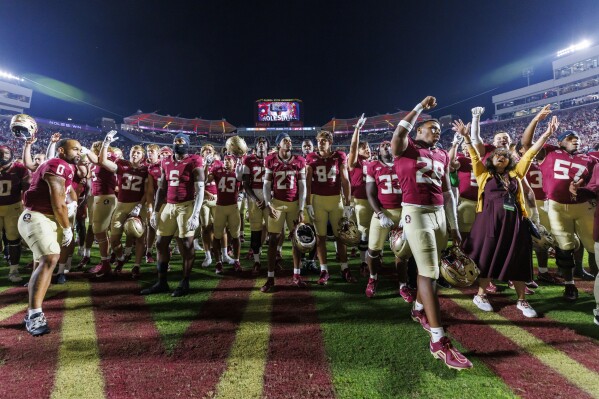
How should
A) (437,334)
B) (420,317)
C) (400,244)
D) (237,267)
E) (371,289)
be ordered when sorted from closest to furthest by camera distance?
(437,334) < (420,317) < (400,244) < (371,289) < (237,267)

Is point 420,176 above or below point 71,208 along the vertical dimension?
above

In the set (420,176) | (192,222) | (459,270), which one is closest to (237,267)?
(192,222)

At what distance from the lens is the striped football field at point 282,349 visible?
2459mm

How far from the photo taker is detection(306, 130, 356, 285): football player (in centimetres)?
535

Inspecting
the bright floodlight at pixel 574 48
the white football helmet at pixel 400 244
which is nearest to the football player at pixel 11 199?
the white football helmet at pixel 400 244

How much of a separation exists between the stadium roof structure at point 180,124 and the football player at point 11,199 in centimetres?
4243

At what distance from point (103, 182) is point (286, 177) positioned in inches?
142

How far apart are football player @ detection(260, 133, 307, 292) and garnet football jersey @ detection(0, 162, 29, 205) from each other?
4.64 meters

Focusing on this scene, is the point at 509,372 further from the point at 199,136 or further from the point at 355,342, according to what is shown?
the point at 199,136

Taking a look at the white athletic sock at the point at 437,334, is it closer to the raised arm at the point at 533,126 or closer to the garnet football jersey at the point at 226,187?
the raised arm at the point at 533,126

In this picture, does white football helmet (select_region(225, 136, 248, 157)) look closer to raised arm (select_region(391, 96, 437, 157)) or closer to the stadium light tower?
raised arm (select_region(391, 96, 437, 157))

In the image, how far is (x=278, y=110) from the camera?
42.5m

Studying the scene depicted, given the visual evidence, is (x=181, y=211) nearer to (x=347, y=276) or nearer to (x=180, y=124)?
(x=347, y=276)

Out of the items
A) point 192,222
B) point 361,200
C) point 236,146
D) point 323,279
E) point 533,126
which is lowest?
point 323,279
